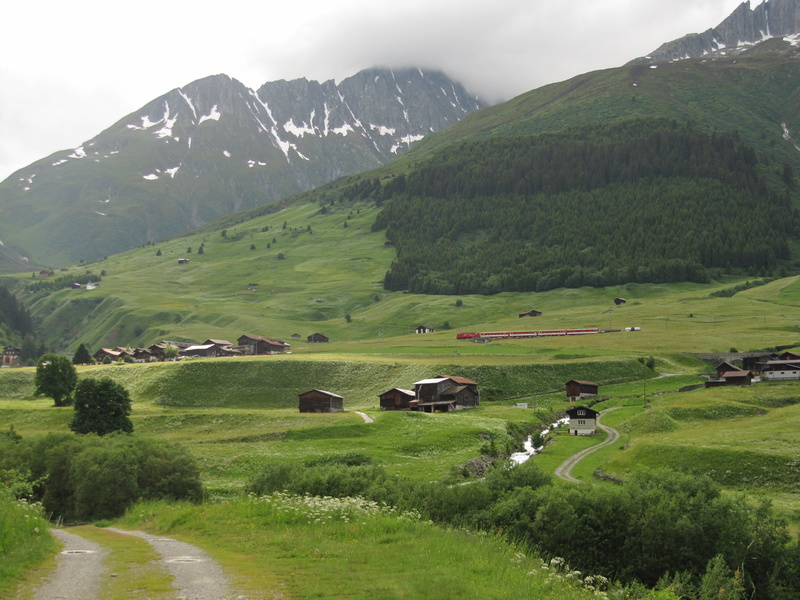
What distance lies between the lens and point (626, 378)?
132625mm

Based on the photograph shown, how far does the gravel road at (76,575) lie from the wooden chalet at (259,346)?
159063mm

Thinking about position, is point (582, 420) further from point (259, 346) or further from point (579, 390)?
point (259, 346)

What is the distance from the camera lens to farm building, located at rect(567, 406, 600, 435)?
314 feet

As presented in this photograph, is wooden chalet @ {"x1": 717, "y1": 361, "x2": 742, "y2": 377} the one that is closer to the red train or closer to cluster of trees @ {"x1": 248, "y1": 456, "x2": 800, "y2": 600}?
the red train

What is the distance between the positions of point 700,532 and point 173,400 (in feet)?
323

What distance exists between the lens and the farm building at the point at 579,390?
121938 mm

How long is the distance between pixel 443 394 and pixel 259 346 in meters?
80.4

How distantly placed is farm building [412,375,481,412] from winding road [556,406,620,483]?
72.9ft

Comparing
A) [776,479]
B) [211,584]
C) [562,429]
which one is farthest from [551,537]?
[562,429]

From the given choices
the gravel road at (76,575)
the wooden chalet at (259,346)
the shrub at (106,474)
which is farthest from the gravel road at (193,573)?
the wooden chalet at (259,346)

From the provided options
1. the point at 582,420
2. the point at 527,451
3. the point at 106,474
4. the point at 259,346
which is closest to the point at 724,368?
the point at 582,420

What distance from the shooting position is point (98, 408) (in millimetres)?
88250

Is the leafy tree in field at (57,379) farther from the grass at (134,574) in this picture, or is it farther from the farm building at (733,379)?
the farm building at (733,379)

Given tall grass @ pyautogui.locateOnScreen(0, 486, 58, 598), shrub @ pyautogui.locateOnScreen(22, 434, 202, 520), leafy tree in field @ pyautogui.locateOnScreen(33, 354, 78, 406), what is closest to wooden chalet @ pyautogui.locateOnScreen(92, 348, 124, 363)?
leafy tree in field @ pyautogui.locateOnScreen(33, 354, 78, 406)
